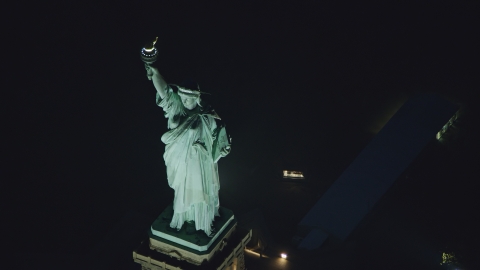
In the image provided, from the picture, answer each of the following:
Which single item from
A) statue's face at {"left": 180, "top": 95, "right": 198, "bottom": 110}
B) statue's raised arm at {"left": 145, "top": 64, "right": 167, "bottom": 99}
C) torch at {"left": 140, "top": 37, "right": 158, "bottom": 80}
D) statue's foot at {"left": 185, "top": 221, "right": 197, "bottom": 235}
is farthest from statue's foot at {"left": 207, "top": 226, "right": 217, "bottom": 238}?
torch at {"left": 140, "top": 37, "right": 158, "bottom": 80}

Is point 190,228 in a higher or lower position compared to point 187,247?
higher

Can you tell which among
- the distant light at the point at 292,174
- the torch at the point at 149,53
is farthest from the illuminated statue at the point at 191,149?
the distant light at the point at 292,174

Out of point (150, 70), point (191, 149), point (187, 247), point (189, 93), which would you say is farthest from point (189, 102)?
point (187, 247)

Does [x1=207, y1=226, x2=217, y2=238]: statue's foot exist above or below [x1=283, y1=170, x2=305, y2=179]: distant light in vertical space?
below

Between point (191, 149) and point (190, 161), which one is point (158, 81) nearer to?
point (191, 149)

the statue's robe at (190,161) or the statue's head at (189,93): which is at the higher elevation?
the statue's head at (189,93)

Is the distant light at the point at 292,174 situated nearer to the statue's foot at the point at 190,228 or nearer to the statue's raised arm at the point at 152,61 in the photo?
the statue's foot at the point at 190,228

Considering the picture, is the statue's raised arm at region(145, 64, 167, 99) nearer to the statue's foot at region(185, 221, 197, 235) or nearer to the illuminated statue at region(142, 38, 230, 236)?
the illuminated statue at region(142, 38, 230, 236)
